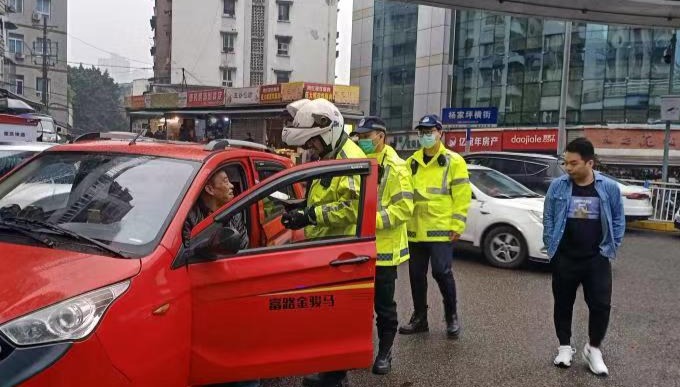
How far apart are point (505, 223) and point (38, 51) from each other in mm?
54500

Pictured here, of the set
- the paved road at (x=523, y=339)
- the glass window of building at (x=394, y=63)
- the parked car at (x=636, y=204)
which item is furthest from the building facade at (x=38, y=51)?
the paved road at (x=523, y=339)

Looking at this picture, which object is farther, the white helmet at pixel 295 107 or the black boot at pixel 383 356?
the black boot at pixel 383 356

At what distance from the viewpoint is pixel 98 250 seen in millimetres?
2475

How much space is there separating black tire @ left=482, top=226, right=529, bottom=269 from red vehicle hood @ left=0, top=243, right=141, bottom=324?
6.19 metres

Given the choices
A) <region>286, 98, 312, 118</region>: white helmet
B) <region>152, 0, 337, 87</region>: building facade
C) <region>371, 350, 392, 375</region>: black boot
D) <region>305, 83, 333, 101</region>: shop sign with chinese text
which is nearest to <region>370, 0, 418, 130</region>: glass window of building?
<region>305, 83, 333, 101</region>: shop sign with chinese text

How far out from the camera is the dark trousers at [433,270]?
4.69 m

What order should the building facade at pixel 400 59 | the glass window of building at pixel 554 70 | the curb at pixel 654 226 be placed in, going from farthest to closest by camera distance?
the building facade at pixel 400 59
the glass window of building at pixel 554 70
the curb at pixel 654 226

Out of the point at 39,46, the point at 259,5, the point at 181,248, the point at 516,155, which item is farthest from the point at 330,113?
the point at 39,46

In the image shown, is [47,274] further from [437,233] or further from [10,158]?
[10,158]

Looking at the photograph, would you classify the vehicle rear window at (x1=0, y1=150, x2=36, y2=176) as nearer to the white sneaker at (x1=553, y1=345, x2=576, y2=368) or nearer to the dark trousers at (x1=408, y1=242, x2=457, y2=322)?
the dark trousers at (x1=408, y1=242, x2=457, y2=322)

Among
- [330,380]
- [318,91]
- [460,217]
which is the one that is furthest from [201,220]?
[318,91]

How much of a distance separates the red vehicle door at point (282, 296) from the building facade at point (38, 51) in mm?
51222

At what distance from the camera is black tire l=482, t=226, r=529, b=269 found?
25.1 ft

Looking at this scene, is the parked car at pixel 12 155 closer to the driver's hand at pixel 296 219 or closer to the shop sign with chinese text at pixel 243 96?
the driver's hand at pixel 296 219
